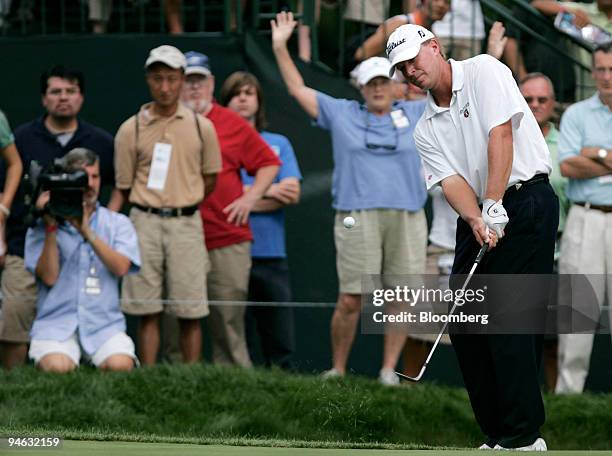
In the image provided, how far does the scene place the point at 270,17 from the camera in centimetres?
1041

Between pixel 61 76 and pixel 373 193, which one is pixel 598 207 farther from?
pixel 61 76

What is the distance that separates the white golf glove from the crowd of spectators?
2.68m

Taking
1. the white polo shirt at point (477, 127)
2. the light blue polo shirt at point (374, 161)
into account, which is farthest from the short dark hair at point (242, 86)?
the white polo shirt at point (477, 127)

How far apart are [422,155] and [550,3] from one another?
13.1ft

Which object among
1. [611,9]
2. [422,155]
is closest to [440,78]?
[422,155]

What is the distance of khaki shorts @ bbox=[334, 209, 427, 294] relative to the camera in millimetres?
9602

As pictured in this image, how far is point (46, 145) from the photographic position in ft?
32.3

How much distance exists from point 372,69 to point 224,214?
139cm

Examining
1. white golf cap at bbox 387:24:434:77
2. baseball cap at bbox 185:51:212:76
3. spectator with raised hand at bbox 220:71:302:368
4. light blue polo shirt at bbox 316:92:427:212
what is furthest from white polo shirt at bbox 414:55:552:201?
baseball cap at bbox 185:51:212:76

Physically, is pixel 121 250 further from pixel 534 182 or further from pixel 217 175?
pixel 534 182

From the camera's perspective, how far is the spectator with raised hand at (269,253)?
10.2 meters

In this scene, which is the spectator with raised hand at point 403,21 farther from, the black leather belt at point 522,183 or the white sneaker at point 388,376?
the black leather belt at point 522,183

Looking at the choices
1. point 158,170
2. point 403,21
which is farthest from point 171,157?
point 403,21

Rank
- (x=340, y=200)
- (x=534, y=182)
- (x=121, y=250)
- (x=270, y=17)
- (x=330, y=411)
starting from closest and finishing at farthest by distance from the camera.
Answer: (x=534, y=182)
(x=330, y=411)
(x=121, y=250)
(x=340, y=200)
(x=270, y=17)
